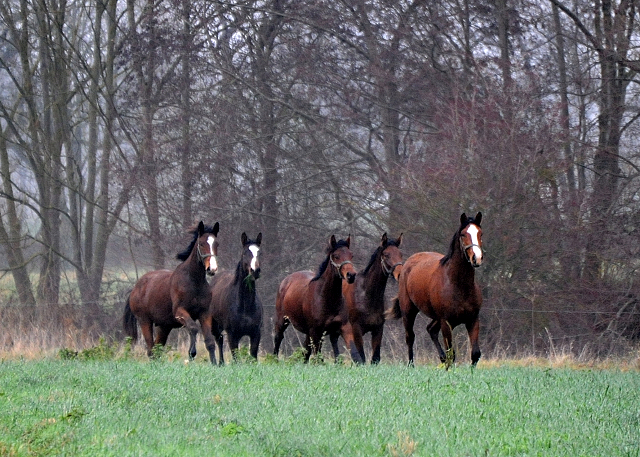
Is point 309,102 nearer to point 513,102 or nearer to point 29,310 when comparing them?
point 513,102

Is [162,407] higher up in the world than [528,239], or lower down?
lower down

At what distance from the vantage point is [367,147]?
26766 millimetres

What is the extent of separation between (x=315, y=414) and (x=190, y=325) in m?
7.19

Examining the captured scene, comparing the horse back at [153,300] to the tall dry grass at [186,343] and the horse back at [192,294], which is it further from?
the horse back at [192,294]

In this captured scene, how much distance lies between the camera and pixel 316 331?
550 inches

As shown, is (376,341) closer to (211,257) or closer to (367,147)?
(211,257)

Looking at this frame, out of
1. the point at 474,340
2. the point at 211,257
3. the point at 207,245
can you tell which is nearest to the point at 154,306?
the point at 207,245

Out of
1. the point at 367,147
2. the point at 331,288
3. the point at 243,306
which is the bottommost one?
the point at 243,306

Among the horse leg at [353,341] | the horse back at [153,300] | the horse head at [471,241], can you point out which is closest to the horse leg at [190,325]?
the horse back at [153,300]

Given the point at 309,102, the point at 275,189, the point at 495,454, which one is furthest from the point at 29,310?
the point at 495,454

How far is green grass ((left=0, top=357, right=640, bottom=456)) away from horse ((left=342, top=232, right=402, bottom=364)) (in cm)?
350

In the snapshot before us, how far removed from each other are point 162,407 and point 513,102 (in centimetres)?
1548

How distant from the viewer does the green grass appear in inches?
242

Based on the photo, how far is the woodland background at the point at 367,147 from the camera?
19.5 m
